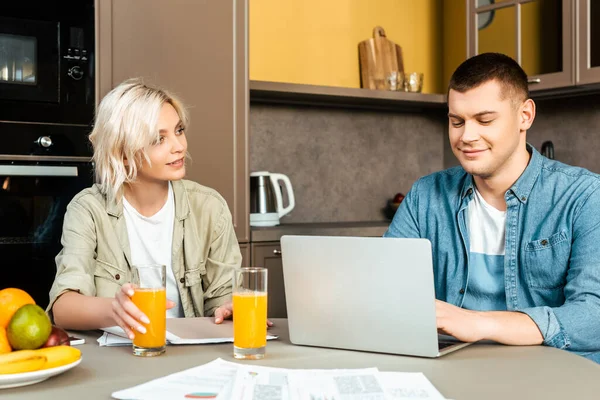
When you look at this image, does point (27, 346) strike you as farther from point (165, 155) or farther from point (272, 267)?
point (272, 267)

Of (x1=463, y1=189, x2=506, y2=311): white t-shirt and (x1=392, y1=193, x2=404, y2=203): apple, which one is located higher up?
(x1=392, y1=193, x2=404, y2=203): apple

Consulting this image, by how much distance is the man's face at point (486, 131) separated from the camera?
176 centimetres

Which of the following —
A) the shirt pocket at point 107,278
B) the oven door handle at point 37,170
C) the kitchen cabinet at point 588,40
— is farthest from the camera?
the kitchen cabinet at point 588,40

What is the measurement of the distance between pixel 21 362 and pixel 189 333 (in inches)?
15.7

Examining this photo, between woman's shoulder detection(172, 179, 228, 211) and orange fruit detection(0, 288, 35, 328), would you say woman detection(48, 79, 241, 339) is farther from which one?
orange fruit detection(0, 288, 35, 328)

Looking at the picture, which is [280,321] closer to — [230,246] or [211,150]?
[230,246]

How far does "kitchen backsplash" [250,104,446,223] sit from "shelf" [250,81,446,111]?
0.05 metres

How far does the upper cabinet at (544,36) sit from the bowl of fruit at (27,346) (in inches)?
96.2

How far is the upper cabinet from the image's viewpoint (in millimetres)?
2951

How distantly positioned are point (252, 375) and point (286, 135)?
2436mm

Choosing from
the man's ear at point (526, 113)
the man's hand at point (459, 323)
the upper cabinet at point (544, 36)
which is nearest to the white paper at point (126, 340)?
the man's hand at point (459, 323)

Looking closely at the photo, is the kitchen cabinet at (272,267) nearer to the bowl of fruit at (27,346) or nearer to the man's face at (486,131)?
the man's face at (486,131)

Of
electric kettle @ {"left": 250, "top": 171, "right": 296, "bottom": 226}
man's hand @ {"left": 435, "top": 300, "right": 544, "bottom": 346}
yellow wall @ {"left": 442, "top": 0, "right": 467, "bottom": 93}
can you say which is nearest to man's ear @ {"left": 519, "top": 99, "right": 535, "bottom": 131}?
man's hand @ {"left": 435, "top": 300, "right": 544, "bottom": 346}

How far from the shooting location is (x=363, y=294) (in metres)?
1.26
